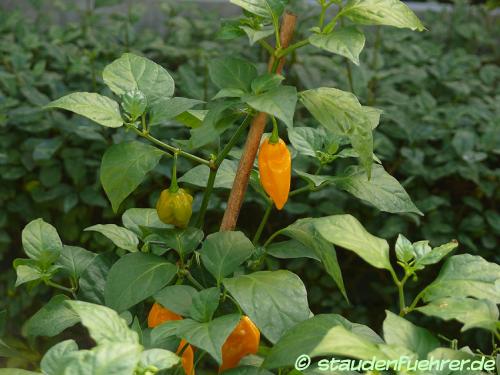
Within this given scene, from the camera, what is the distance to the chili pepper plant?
2.48 feet

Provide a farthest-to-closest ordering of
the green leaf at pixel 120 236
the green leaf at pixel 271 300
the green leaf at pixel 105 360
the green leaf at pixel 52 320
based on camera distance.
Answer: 1. the green leaf at pixel 120 236
2. the green leaf at pixel 52 320
3. the green leaf at pixel 271 300
4. the green leaf at pixel 105 360

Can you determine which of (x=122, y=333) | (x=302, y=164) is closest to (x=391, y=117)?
(x=302, y=164)

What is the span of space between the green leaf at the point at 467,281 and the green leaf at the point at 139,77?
0.38 m

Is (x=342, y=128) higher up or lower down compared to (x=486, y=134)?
higher up

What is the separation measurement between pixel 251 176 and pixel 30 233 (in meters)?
0.28

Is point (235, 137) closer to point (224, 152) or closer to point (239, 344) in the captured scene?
point (224, 152)

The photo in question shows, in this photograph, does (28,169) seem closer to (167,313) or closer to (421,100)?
(421,100)

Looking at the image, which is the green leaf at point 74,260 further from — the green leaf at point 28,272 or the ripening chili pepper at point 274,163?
the ripening chili pepper at point 274,163

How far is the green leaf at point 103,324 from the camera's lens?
69 centimetres

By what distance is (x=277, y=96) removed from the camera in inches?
31.8

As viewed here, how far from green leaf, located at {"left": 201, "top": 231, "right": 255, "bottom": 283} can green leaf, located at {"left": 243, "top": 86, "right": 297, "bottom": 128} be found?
17cm

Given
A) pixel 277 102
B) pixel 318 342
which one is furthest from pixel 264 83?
pixel 318 342

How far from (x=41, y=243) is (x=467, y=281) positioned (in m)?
0.51

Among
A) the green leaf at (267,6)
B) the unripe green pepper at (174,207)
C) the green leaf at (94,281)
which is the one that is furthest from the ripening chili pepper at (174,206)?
the green leaf at (267,6)
